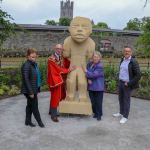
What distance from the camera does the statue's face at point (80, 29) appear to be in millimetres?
8406

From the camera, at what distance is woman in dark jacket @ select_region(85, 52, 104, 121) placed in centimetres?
823

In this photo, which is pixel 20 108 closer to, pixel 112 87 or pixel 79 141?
pixel 79 141

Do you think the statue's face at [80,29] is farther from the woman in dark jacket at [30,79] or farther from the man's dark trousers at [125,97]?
the woman in dark jacket at [30,79]

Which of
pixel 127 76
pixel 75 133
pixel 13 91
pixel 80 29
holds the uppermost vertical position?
pixel 80 29

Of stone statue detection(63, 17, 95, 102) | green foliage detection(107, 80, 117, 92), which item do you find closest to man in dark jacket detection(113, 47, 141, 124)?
stone statue detection(63, 17, 95, 102)

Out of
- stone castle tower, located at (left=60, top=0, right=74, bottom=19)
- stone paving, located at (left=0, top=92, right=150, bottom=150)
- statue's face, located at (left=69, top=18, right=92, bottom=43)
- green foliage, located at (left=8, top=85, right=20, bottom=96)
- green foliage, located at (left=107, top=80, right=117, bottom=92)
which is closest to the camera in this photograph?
stone paving, located at (left=0, top=92, right=150, bottom=150)

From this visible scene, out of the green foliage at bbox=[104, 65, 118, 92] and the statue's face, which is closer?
the statue's face

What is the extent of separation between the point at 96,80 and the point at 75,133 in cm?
140

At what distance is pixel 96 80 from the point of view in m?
8.30

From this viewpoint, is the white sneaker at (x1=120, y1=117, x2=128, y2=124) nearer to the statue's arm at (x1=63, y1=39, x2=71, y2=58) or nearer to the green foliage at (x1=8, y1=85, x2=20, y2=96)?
the statue's arm at (x1=63, y1=39, x2=71, y2=58)

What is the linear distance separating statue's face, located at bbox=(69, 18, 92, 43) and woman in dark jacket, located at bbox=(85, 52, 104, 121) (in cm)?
47

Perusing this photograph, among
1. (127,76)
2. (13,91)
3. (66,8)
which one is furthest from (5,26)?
(66,8)

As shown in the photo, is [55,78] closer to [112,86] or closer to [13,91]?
[13,91]

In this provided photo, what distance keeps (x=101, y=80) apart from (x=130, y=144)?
6.16 feet
